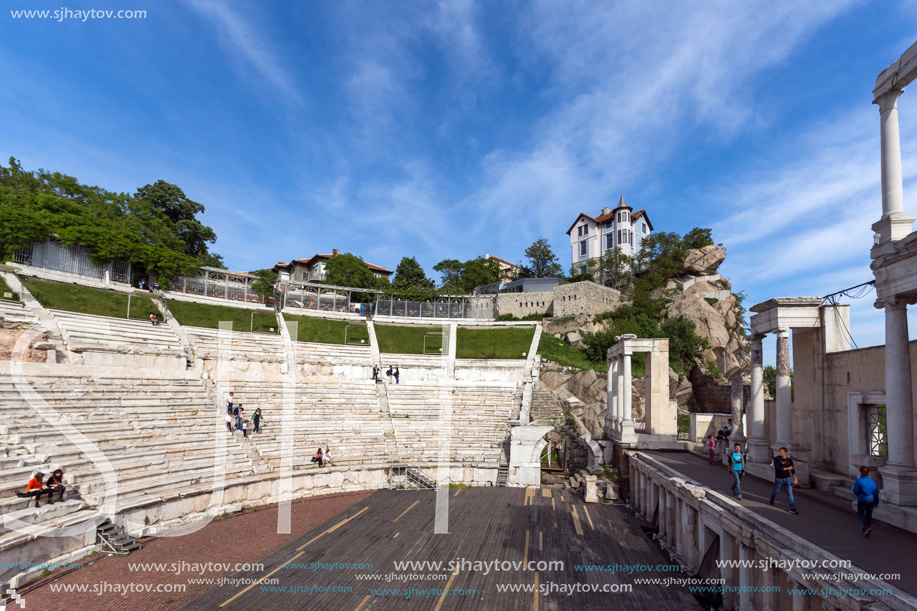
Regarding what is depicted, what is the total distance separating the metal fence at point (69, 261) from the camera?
95.5 feet

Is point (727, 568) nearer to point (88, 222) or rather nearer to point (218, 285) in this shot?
point (218, 285)

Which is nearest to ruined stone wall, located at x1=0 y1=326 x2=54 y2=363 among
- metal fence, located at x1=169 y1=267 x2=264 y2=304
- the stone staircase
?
metal fence, located at x1=169 y1=267 x2=264 y2=304

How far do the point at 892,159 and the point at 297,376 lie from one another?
28191mm

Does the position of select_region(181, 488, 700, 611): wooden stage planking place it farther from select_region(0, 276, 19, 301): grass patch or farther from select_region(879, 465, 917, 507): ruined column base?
select_region(0, 276, 19, 301): grass patch

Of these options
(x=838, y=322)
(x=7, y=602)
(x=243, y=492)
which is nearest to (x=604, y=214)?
(x=838, y=322)

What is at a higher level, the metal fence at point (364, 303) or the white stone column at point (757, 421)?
the metal fence at point (364, 303)

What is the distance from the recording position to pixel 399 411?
2697 cm

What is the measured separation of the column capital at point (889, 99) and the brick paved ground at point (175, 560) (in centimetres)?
1985

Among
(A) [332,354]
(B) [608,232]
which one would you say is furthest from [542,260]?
(A) [332,354]

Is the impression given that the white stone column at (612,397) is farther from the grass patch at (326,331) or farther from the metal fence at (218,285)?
the metal fence at (218,285)

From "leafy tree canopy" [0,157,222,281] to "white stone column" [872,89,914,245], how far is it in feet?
133

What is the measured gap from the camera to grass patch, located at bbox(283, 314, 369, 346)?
112 feet

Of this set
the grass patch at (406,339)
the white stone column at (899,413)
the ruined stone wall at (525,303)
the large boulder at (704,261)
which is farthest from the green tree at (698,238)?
the white stone column at (899,413)

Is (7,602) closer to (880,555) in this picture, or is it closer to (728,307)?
(880,555)
